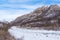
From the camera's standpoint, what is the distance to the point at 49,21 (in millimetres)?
69875

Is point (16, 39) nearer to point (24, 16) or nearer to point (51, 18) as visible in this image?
point (51, 18)

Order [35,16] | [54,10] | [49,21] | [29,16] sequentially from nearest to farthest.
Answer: [49,21], [54,10], [35,16], [29,16]

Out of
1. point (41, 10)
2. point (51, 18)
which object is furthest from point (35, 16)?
point (51, 18)

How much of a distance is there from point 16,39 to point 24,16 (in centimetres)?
6734

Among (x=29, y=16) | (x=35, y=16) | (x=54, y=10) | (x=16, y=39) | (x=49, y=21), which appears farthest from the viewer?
(x=29, y=16)

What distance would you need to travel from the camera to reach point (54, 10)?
74.6 metres

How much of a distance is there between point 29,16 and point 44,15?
38.1ft

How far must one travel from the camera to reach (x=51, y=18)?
7175 centimetres

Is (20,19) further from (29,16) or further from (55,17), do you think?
(55,17)

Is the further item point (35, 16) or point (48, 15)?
point (35, 16)

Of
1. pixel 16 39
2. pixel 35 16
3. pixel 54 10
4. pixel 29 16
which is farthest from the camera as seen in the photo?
pixel 29 16

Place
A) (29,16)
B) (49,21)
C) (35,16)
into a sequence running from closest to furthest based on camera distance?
(49,21) → (35,16) → (29,16)

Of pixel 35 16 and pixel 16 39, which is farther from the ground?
pixel 35 16

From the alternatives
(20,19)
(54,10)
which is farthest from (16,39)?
(20,19)
